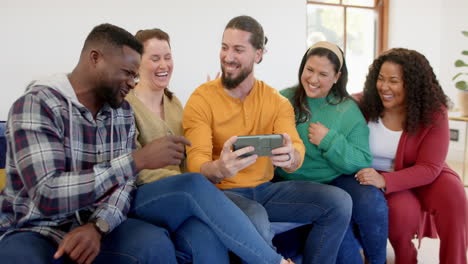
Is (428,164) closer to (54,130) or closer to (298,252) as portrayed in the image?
(298,252)

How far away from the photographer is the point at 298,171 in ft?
5.81

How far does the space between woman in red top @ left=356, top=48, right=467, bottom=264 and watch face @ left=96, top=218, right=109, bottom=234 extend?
3.52 feet

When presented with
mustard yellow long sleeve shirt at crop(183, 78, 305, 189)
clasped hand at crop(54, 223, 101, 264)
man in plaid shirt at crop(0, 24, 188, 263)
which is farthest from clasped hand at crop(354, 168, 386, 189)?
clasped hand at crop(54, 223, 101, 264)

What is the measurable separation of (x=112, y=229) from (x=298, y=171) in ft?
2.93

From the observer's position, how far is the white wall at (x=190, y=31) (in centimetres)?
247

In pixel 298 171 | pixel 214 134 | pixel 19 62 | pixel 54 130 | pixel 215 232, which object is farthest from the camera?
pixel 19 62

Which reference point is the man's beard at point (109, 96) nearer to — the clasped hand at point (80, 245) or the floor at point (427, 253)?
the clasped hand at point (80, 245)

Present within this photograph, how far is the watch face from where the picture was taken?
1133mm

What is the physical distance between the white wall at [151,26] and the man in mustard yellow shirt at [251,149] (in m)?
1.44

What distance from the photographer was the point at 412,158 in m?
1.77

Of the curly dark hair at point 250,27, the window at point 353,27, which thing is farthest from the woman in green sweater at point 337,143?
the window at point 353,27

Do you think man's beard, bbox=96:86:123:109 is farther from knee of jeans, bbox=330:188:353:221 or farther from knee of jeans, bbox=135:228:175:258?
knee of jeans, bbox=330:188:353:221

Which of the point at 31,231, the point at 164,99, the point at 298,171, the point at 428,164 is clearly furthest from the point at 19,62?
the point at 428,164

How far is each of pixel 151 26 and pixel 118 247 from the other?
7.16 feet
